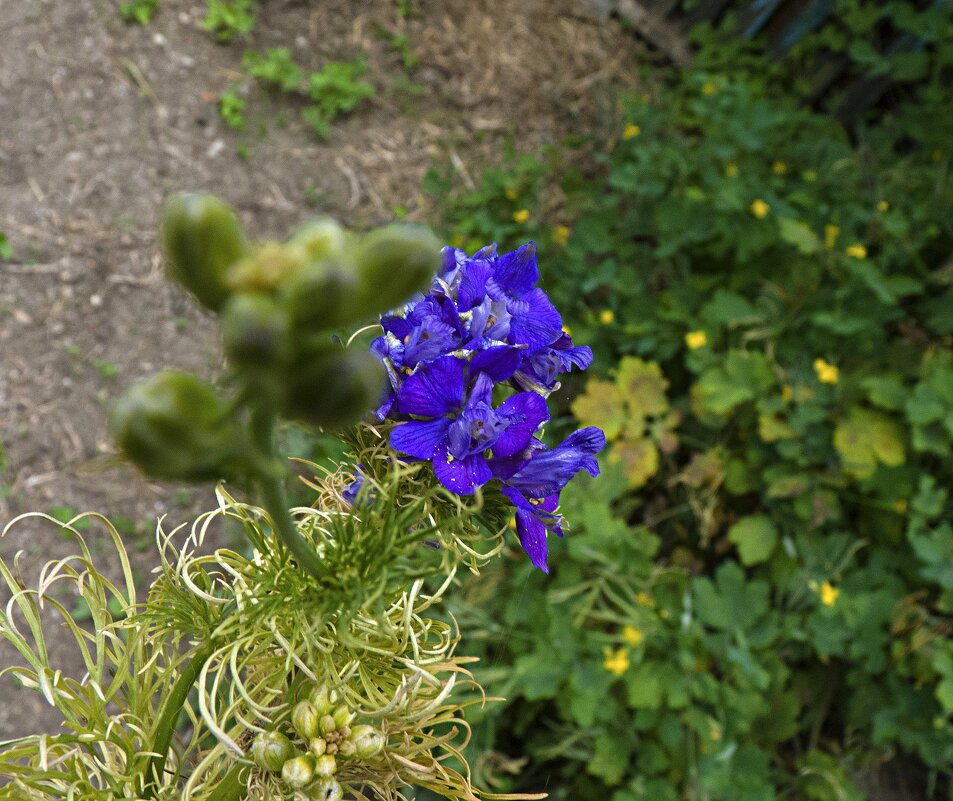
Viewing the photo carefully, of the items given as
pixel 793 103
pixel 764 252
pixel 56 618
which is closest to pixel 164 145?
pixel 56 618

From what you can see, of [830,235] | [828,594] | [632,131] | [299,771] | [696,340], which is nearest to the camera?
[299,771]

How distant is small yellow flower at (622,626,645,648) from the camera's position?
1797 mm

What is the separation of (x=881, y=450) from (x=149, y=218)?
241 centimetres

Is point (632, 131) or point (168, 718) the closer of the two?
point (168, 718)

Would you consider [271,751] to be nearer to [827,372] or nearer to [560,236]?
[827,372]

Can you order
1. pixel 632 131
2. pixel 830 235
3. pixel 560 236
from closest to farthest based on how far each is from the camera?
pixel 830 235 < pixel 560 236 < pixel 632 131

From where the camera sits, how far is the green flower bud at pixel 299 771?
71 centimetres

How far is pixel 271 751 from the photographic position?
2.34 feet

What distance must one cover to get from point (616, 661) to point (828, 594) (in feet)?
1.77

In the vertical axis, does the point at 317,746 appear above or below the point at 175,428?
below

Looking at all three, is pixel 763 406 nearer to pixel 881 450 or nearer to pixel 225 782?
pixel 881 450

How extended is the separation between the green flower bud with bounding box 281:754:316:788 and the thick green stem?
12cm

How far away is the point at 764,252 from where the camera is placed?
8.14ft

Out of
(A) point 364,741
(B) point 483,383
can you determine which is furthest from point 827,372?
(A) point 364,741
